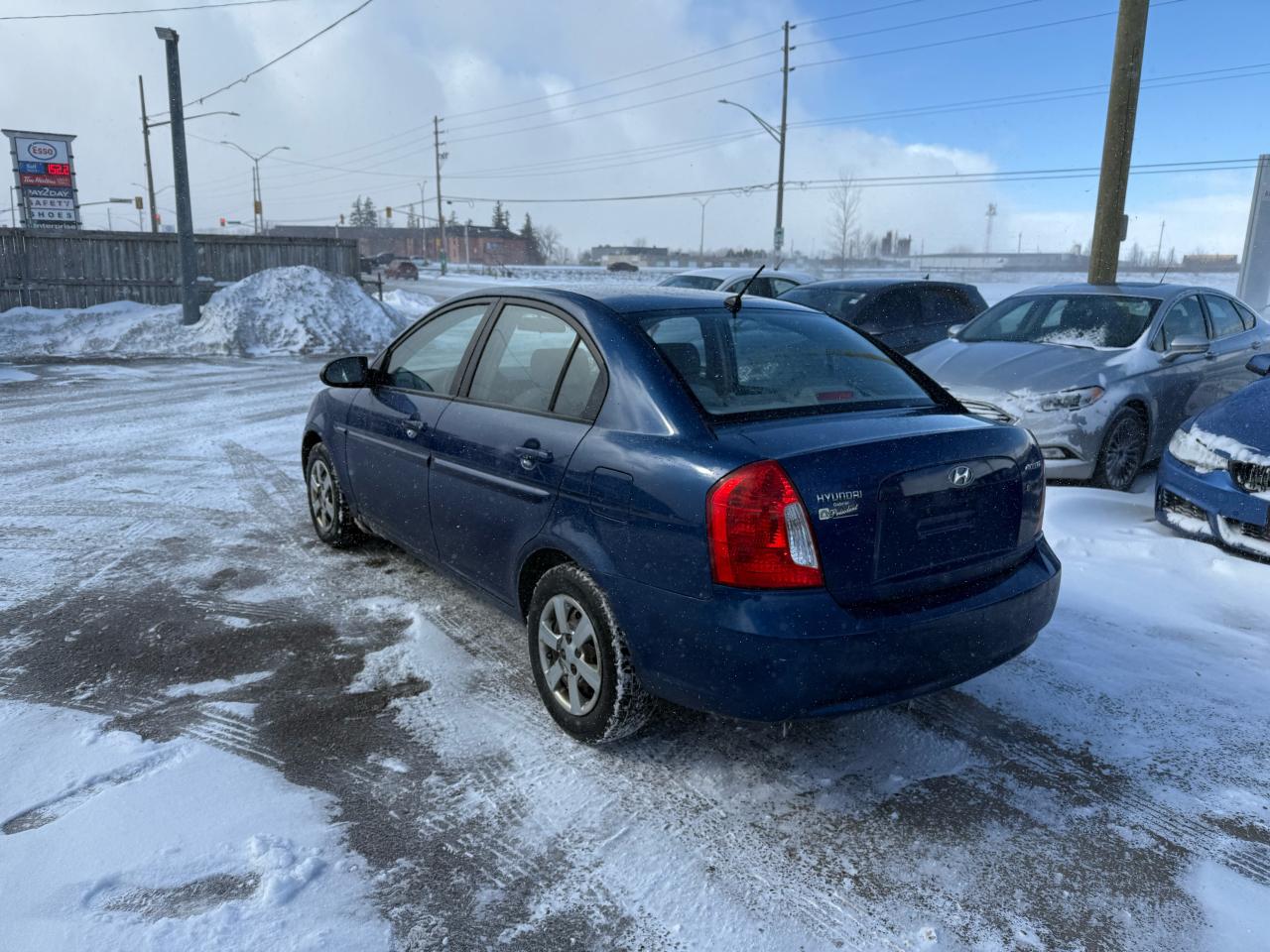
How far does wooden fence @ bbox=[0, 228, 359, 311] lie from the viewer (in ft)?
61.7

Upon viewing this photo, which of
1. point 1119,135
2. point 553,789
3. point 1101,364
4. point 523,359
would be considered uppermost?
point 1119,135

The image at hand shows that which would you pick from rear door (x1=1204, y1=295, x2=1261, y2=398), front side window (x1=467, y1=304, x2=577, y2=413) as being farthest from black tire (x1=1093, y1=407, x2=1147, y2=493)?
front side window (x1=467, y1=304, x2=577, y2=413)

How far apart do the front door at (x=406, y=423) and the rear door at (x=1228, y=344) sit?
22.1ft

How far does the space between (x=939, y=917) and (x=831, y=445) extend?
4.42ft

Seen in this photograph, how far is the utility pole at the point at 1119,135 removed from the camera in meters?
9.60

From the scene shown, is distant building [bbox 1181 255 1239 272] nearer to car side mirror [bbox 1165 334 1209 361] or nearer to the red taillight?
car side mirror [bbox 1165 334 1209 361]

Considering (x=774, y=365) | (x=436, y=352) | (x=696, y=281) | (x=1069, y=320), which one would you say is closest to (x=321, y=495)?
(x=436, y=352)

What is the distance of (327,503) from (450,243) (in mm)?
111996

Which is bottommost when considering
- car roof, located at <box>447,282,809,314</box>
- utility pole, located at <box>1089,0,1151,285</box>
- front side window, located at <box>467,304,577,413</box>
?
front side window, located at <box>467,304,577,413</box>

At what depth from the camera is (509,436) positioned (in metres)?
3.52

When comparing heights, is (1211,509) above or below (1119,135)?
below

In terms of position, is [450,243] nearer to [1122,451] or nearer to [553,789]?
[1122,451]

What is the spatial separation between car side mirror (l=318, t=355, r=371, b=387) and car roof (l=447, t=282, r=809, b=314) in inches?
39.8

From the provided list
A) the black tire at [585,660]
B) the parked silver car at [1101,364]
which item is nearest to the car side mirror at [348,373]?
the black tire at [585,660]
